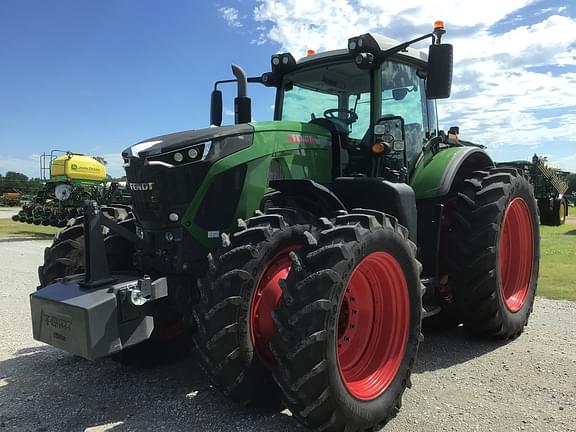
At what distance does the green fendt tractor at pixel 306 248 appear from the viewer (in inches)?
117

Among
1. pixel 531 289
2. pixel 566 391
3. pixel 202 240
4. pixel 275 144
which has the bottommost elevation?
pixel 566 391

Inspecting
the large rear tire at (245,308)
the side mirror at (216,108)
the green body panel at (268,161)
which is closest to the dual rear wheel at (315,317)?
the large rear tire at (245,308)

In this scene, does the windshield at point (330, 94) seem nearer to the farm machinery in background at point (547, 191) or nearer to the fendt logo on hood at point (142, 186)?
the fendt logo on hood at point (142, 186)

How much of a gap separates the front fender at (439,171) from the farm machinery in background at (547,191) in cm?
1515

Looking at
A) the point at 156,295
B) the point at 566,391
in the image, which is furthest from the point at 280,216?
the point at 566,391

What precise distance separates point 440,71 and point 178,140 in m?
2.18

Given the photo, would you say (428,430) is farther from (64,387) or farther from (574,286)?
(574,286)

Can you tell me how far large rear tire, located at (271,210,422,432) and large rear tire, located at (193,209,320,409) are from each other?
28 centimetres

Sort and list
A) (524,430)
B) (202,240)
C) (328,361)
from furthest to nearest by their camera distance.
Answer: (202,240) → (524,430) → (328,361)

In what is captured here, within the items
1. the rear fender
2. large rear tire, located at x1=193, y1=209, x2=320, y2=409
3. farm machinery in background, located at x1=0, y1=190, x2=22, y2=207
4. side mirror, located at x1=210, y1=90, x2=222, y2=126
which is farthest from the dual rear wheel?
farm machinery in background, located at x1=0, y1=190, x2=22, y2=207

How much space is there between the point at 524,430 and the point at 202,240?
2443 mm

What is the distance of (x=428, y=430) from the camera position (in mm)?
3201

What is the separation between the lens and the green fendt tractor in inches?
117

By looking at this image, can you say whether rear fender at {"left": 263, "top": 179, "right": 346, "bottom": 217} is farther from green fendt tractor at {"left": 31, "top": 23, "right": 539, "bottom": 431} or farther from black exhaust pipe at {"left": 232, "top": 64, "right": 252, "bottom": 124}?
black exhaust pipe at {"left": 232, "top": 64, "right": 252, "bottom": 124}
